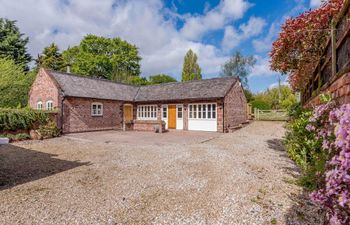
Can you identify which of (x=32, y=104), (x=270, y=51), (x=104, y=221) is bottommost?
(x=104, y=221)

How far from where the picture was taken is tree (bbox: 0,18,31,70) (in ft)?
96.7

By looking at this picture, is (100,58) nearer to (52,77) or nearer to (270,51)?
(52,77)

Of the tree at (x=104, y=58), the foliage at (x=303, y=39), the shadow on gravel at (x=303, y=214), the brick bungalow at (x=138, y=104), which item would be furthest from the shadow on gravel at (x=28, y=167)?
the tree at (x=104, y=58)

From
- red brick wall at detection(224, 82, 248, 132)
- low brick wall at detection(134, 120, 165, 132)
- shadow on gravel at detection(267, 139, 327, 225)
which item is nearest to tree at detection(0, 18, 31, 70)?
low brick wall at detection(134, 120, 165, 132)

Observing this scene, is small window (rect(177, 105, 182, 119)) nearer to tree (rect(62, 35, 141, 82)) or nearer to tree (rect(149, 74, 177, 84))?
tree (rect(62, 35, 141, 82))

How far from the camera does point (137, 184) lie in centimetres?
482

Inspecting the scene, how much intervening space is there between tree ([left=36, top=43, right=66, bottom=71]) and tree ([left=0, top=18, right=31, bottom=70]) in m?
5.01

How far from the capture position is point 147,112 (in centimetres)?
2027

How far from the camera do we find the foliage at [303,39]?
623cm

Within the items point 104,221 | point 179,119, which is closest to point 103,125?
point 179,119

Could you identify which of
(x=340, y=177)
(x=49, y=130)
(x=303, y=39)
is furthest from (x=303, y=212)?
(x=49, y=130)

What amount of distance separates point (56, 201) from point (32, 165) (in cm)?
→ 369

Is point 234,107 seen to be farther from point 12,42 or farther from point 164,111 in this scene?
point 12,42

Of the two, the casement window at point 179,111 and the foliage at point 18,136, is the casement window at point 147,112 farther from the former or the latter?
the foliage at point 18,136
